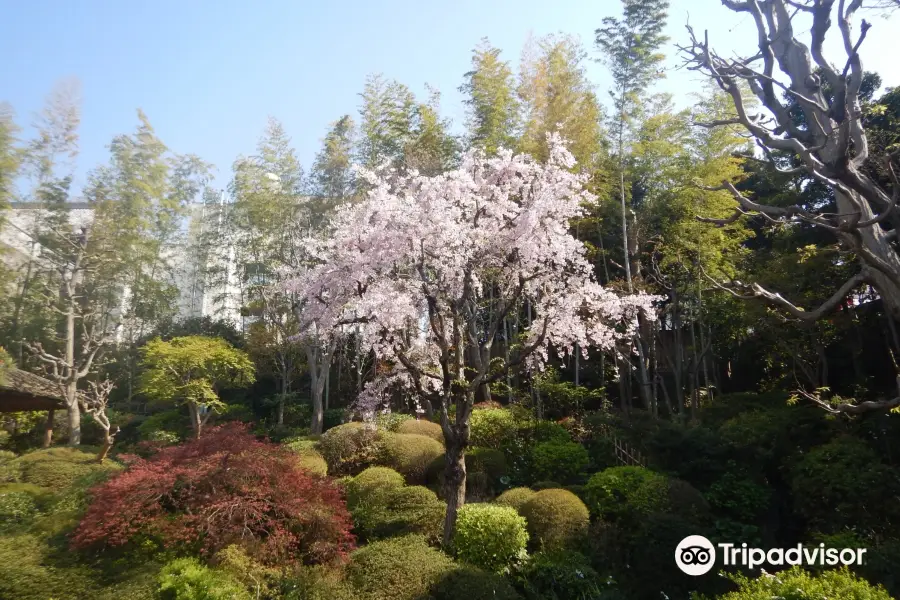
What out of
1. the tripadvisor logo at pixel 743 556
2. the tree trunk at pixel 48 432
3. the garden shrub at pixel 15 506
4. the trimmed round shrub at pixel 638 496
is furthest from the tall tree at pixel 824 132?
the tree trunk at pixel 48 432

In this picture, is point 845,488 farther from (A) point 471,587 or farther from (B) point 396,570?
(B) point 396,570

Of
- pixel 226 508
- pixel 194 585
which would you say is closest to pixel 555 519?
pixel 226 508

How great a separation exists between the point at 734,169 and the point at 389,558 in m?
10.9

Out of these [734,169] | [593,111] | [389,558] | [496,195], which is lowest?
[389,558]

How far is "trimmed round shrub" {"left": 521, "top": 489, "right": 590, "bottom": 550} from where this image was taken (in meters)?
6.68

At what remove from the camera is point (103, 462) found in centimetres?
1062

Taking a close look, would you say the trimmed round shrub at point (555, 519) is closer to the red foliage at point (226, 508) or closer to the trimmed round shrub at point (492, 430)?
the red foliage at point (226, 508)

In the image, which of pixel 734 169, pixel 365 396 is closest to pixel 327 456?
pixel 365 396

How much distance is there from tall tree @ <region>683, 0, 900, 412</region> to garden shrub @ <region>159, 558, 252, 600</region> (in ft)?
18.1

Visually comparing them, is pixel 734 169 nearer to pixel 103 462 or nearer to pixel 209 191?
pixel 103 462

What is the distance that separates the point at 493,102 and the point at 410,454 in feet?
28.2

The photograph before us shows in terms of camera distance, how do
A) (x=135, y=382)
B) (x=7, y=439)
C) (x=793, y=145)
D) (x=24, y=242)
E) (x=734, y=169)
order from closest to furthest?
1. (x=793, y=145)
2. (x=734, y=169)
3. (x=7, y=439)
4. (x=24, y=242)
5. (x=135, y=382)

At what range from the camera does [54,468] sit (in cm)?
994

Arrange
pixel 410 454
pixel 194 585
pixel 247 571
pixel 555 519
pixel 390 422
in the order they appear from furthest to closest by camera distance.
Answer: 1. pixel 390 422
2. pixel 410 454
3. pixel 555 519
4. pixel 247 571
5. pixel 194 585
